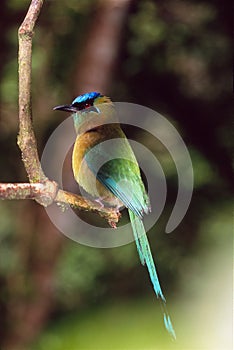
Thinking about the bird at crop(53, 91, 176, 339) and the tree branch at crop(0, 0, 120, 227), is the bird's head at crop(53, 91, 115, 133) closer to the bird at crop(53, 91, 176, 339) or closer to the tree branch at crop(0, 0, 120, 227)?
the bird at crop(53, 91, 176, 339)

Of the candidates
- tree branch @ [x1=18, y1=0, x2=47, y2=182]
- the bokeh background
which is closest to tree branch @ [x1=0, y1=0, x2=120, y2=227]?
tree branch @ [x1=18, y1=0, x2=47, y2=182]

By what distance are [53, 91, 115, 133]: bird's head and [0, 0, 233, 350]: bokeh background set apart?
33cm

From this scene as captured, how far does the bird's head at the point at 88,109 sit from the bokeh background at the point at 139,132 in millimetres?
330

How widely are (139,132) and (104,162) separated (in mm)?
451

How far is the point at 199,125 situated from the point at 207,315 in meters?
0.37

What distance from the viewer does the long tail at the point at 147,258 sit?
558mm

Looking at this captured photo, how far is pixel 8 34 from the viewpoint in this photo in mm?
1408

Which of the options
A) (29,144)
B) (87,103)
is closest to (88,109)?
(87,103)

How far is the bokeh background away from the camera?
1147 mm

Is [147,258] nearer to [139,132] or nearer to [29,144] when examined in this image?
[29,144]

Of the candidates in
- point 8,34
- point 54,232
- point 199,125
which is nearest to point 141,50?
point 199,125

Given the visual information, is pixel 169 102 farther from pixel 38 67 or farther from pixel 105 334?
pixel 105 334

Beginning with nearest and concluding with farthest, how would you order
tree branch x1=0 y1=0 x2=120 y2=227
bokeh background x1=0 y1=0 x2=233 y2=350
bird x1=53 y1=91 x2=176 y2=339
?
1. tree branch x1=0 y1=0 x2=120 y2=227
2. bird x1=53 y1=91 x2=176 y2=339
3. bokeh background x1=0 y1=0 x2=233 y2=350

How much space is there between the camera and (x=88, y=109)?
28.0 inches
